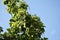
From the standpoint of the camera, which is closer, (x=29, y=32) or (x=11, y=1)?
(x=29, y=32)

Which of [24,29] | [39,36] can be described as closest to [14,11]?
[24,29]

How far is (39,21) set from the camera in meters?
27.7

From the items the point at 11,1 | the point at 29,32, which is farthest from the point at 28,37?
the point at 11,1

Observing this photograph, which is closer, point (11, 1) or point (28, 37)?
point (28, 37)

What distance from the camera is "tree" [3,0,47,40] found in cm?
2709

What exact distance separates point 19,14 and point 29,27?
6.64ft

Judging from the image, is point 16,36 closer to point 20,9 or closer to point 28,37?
point 28,37

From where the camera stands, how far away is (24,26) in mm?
26906

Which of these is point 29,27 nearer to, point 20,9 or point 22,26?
point 22,26

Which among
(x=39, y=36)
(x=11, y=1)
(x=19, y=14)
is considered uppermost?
(x=11, y=1)

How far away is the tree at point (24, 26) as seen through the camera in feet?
88.9

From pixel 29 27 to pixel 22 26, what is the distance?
0.86 meters

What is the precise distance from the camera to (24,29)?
27.5 meters

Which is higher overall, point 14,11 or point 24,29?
point 14,11
